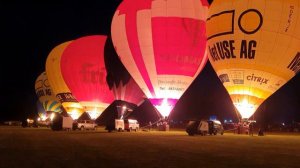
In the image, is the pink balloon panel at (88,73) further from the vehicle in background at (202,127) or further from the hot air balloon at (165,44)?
the vehicle in background at (202,127)

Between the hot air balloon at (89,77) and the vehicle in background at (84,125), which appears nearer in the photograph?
the hot air balloon at (89,77)

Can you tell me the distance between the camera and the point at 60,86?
1542 inches

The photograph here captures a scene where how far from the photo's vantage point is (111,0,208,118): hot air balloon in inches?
1118

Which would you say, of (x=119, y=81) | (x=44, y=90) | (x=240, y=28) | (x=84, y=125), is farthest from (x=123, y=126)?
(x=44, y=90)

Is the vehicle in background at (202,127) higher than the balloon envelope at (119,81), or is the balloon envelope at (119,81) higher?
the balloon envelope at (119,81)

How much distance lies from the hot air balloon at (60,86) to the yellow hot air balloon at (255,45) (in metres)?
16.9

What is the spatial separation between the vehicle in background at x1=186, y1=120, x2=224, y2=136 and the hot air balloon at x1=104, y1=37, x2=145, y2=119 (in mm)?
7797

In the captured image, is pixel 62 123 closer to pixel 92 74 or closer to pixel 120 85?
pixel 92 74

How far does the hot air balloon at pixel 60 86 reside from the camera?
37875 mm

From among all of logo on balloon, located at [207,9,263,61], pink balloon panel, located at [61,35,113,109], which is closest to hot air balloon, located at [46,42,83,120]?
pink balloon panel, located at [61,35,113,109]

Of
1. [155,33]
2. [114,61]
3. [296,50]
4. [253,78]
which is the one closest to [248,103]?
[253,78]

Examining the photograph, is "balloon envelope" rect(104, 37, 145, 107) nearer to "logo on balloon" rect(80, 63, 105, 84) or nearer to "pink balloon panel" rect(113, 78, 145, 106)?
"pink balloon panel" rect(113, 78, 145, 106)


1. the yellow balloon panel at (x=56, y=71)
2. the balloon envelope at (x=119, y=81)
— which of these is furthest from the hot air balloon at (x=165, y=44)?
the yellow balloon panel at (x=56, y=71)

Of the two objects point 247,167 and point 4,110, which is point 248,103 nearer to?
point 247,167
